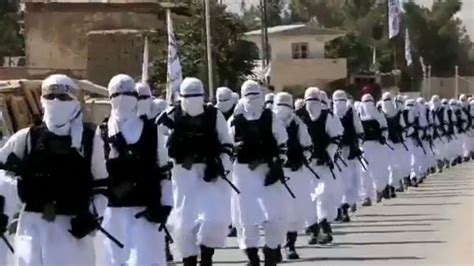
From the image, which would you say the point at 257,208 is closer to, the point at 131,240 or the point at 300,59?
the point at 131,240

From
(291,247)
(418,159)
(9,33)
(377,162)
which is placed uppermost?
(9,33)

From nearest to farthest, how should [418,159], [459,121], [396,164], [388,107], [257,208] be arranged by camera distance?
[257,208] → [396,164] → [388,107] → [418,159] → [459,121]

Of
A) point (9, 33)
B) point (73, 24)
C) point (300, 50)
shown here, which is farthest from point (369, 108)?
point (300, 50)

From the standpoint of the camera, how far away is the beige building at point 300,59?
248ft

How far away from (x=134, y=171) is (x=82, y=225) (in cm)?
155

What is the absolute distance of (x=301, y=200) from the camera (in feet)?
56.4

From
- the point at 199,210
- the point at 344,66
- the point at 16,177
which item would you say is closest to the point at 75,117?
the point at 16,177

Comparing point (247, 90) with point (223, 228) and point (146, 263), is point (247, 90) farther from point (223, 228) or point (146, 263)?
point (146, 263)

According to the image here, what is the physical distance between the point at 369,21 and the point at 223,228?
286ft

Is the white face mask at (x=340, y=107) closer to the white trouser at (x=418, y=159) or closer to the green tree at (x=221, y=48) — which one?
the white trouser at (x=418, y=159)

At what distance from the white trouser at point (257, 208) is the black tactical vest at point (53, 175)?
15.5 ft

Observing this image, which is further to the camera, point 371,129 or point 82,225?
point 371,129

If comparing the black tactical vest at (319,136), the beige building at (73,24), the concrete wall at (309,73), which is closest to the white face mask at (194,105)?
the black tactical vest at (319,136)

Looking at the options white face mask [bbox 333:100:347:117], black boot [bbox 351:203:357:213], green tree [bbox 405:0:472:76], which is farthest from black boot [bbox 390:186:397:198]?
green tree [bbox 405:0:472:76]
